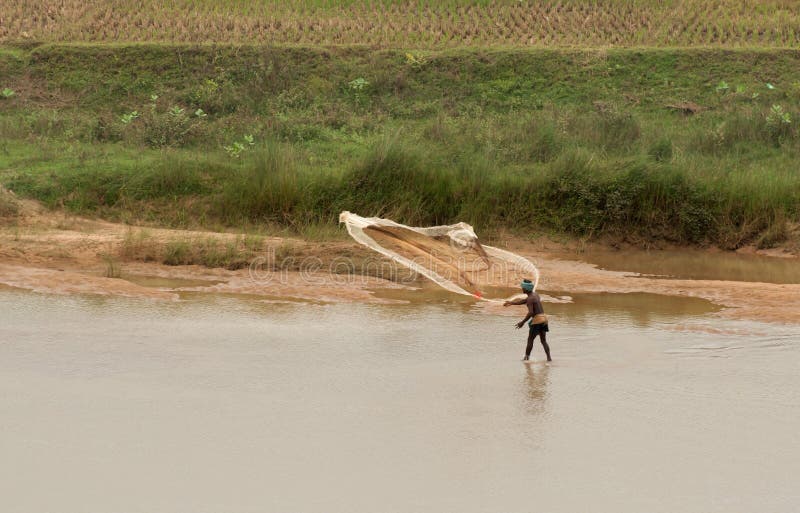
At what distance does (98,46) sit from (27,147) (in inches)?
251

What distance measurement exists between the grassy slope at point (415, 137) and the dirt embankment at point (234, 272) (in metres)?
1.93

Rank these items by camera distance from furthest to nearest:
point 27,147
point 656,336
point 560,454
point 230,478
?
point 27,147 → point 656,336 → point 560,454 → point 230,478

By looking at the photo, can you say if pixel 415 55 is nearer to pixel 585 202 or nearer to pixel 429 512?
pixel 585 202

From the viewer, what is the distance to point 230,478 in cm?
736

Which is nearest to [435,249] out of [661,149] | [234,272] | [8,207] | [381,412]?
[234,272]

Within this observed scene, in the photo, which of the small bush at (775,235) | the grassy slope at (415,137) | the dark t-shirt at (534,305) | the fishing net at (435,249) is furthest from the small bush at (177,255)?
the small bush at (775,235)

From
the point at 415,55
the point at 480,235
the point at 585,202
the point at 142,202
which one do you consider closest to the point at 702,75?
the point at 415,55

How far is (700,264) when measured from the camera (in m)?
17.3

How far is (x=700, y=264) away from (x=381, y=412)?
989 centimetres

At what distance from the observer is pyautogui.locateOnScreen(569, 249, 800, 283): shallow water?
1619 centimetres

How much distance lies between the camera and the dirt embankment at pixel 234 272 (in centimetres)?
1366

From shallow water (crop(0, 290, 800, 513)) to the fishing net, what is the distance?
59 cm

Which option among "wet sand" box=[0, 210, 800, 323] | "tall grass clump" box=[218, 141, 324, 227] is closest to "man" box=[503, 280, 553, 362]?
"wet sand" box=[0, 210, 800, 323]

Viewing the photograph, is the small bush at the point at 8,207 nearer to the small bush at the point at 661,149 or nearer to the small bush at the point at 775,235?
the small bush at the point at 661,149
